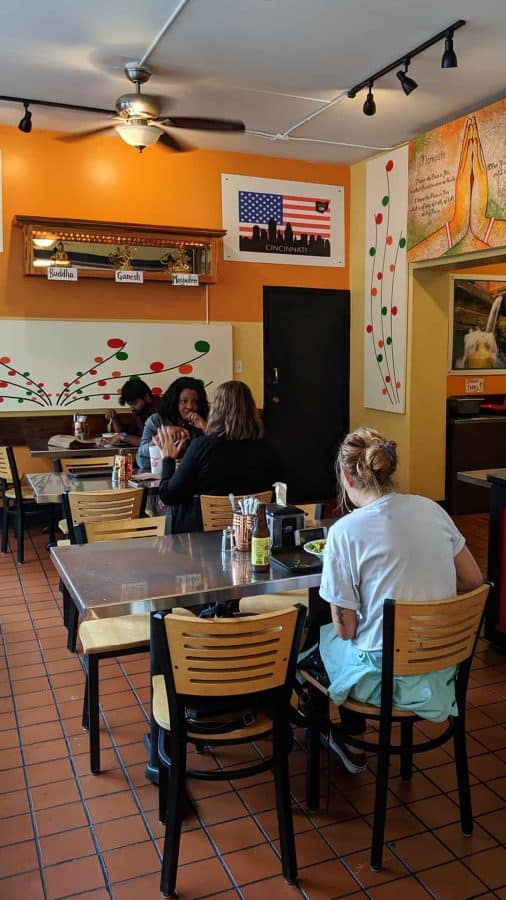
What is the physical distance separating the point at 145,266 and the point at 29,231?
1046 mm

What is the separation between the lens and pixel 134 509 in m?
3.86

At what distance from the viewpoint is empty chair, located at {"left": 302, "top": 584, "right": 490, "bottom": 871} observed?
2.10 metres

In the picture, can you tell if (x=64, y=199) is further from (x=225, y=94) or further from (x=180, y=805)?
(x=180, y=805)

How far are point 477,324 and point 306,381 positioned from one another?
1.82 m

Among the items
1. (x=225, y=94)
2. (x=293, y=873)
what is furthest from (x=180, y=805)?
(x=225, y=94)

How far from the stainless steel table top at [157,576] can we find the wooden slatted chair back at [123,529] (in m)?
0.18

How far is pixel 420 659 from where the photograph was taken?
2.16m

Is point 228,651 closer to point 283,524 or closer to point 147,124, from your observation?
point 283,524

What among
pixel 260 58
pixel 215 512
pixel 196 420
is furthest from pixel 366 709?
pixel 260 58

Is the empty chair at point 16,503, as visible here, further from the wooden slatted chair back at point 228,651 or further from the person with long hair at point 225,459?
the wooden slatted chair back at point 228,651

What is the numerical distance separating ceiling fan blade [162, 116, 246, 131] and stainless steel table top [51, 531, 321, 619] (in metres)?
2.72

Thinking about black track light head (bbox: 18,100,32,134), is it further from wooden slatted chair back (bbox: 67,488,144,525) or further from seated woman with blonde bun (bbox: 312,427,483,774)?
seated woman with blonde bun (bbox: 312,427,483,774)

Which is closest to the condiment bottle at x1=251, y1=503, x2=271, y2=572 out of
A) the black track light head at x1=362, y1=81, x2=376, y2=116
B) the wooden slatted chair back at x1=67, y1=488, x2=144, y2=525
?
the wooden slatted chair back at x1=67, y1=488, x2=144, y2=525

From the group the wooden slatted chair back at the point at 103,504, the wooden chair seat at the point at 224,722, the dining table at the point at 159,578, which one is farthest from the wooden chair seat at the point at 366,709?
the wooden slatted chair back at the point at 103,504
